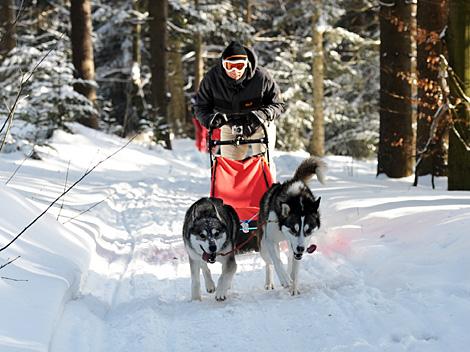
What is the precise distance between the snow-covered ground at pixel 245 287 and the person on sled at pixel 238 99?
1377 millimetres

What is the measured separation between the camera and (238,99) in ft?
21.9

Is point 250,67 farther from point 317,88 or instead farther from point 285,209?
point 317,88

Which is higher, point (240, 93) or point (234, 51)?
point (234, 51)

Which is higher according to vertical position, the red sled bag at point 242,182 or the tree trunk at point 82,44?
the tree trunk at point 82,44

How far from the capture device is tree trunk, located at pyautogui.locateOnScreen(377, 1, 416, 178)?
11086mm

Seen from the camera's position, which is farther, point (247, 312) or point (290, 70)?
point (290, 70)

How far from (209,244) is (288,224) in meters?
0.69

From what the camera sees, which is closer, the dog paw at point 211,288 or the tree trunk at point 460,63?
the dog paw at point 211,288

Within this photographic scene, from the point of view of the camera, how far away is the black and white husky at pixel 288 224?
484cm

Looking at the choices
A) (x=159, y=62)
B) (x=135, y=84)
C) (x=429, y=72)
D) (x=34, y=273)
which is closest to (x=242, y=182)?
(x=34, y=273)

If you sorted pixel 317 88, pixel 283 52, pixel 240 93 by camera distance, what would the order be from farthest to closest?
pixel 283 52 → pixel 317 88 → pixel 240 93

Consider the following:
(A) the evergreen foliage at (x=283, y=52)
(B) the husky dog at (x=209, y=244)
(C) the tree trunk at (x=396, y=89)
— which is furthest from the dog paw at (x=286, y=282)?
(A) the evergreen foliage at (x=283, y=52)

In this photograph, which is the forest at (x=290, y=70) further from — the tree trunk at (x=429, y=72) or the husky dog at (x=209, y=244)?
the husky dog at (x=209, y=244)

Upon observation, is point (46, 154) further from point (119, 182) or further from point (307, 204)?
point (307, 204)
